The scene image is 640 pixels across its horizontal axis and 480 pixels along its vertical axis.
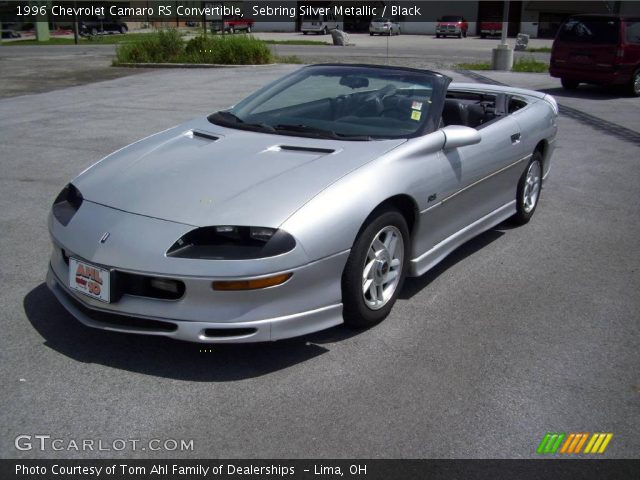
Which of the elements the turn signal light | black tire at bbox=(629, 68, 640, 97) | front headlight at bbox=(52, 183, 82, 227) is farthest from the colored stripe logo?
black tire at bbox=(629, 68, 640, 97)

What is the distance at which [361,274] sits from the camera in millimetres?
3828

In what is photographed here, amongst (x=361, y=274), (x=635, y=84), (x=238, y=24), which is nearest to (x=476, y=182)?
(x=361, y=274)

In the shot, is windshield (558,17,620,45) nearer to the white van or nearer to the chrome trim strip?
the chrome trim strip

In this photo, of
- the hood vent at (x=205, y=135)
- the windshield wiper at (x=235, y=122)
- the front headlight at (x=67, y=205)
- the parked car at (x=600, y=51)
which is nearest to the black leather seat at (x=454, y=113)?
the windshield wiper at (x=235, y=122)

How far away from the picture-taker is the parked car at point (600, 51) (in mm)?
15039

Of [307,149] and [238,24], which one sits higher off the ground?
[238,24]

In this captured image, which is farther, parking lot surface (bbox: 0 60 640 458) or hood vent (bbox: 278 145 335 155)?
hood vent (bbox: 278 145 335 155)

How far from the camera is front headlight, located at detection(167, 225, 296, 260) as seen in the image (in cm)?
341

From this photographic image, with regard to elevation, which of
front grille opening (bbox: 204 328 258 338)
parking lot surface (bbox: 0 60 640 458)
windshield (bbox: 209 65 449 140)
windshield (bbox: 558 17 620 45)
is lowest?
parking lot surface (bbox: 0 60 640 458)

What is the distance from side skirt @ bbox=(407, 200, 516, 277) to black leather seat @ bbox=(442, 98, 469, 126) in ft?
2.47

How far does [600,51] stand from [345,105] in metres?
12.2

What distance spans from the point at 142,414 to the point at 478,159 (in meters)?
2.94

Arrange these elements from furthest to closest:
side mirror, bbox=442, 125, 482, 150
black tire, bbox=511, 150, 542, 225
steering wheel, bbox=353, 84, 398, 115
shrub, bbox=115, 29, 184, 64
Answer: shrub, bbox=115, 29, 184, 64, black tire, bbox=511, 150, 542, 225, steering wheel, bbox=353, 84, 398, 115, side mirror, bbox=442, 125, 482, 150
